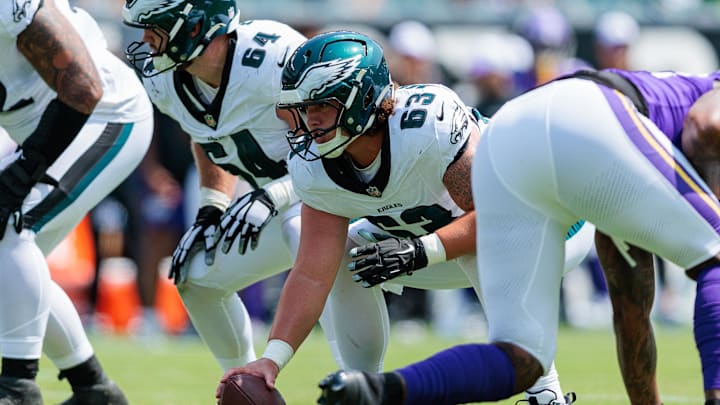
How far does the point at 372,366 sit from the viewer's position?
4512 millimetres

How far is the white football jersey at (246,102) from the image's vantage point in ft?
15.2

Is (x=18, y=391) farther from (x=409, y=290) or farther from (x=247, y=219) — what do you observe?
(x=409, y=290)

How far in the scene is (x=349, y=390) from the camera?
307 cm

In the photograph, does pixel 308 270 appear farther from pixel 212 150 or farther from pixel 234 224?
pixel 212 150

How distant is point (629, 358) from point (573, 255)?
50 cm

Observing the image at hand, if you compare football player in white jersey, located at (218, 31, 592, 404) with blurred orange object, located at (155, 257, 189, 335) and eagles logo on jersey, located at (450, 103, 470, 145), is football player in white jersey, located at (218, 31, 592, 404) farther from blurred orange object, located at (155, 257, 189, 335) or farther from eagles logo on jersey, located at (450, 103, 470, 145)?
blurred orange object, located at (155, 257, 189, 335)

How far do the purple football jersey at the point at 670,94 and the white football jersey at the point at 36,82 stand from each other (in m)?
2.26

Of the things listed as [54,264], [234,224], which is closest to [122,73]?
[234,224]

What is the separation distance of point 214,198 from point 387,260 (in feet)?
4.39

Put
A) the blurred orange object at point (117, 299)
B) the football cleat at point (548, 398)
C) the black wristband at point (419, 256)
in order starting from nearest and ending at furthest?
the black wristband at point (419, 256), the football cleat at point (548, 398), the blurred orange object at point (117, 299)

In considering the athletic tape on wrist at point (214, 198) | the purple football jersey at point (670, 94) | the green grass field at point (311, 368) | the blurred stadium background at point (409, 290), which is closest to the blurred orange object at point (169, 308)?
the blurred stadium background at point (409, 290)

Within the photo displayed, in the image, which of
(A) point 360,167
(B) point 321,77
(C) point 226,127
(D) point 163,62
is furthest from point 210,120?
(B) point 321,77

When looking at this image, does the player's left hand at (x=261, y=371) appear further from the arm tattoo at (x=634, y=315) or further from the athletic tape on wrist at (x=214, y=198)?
the athletic tape on wrist at (x=214, y=198)

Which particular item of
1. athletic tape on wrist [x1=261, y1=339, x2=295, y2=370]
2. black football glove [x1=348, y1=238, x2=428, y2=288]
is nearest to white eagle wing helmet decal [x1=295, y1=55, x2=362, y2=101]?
black football glove [x1=348, y1=238, x2=428, y2=288]
